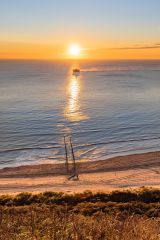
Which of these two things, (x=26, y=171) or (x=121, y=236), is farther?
(x=26, y=171)

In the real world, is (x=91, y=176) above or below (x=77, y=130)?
below

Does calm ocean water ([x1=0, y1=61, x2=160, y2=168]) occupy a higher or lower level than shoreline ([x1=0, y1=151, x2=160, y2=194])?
higher

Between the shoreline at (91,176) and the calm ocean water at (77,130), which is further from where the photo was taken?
the calm ocean water at (77,130)

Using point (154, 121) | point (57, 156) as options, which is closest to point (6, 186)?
point (57, 156)

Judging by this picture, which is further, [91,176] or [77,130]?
[77,130]

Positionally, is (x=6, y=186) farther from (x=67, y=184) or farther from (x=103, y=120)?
(x=103, y=120)

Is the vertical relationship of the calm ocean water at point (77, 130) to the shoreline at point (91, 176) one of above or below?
above

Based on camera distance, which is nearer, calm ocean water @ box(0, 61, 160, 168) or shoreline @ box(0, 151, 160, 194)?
shoreline @ box(0, 151, 160, 194)

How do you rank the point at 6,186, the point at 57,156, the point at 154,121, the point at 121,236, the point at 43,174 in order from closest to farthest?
the point at 121,236, the point at 6,186, the point at 43,174, the point at 57,156, the point at 154,121
